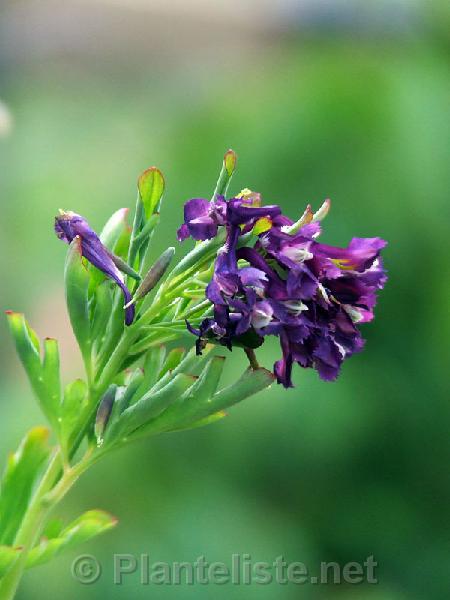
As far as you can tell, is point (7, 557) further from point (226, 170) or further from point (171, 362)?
point (226, 170)

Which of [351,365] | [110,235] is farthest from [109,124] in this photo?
[110,235]

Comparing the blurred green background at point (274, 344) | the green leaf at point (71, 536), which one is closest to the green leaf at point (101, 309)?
the green leaf at point (71, 536)

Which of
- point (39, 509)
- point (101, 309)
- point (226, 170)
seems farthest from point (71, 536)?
point (226, 170)

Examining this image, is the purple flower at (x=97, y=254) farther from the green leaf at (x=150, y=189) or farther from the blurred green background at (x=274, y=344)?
the blurred green background at (x=274, y=344)

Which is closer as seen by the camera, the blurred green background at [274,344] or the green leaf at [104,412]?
the green leaf at [104,412]

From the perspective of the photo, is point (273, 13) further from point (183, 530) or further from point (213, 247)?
point (213, 247)

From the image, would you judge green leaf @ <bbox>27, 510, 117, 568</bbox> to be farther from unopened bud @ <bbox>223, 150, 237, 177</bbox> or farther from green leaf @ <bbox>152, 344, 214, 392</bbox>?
unopened bud @ <bbox>223, 150, 237, 177</bbox>
